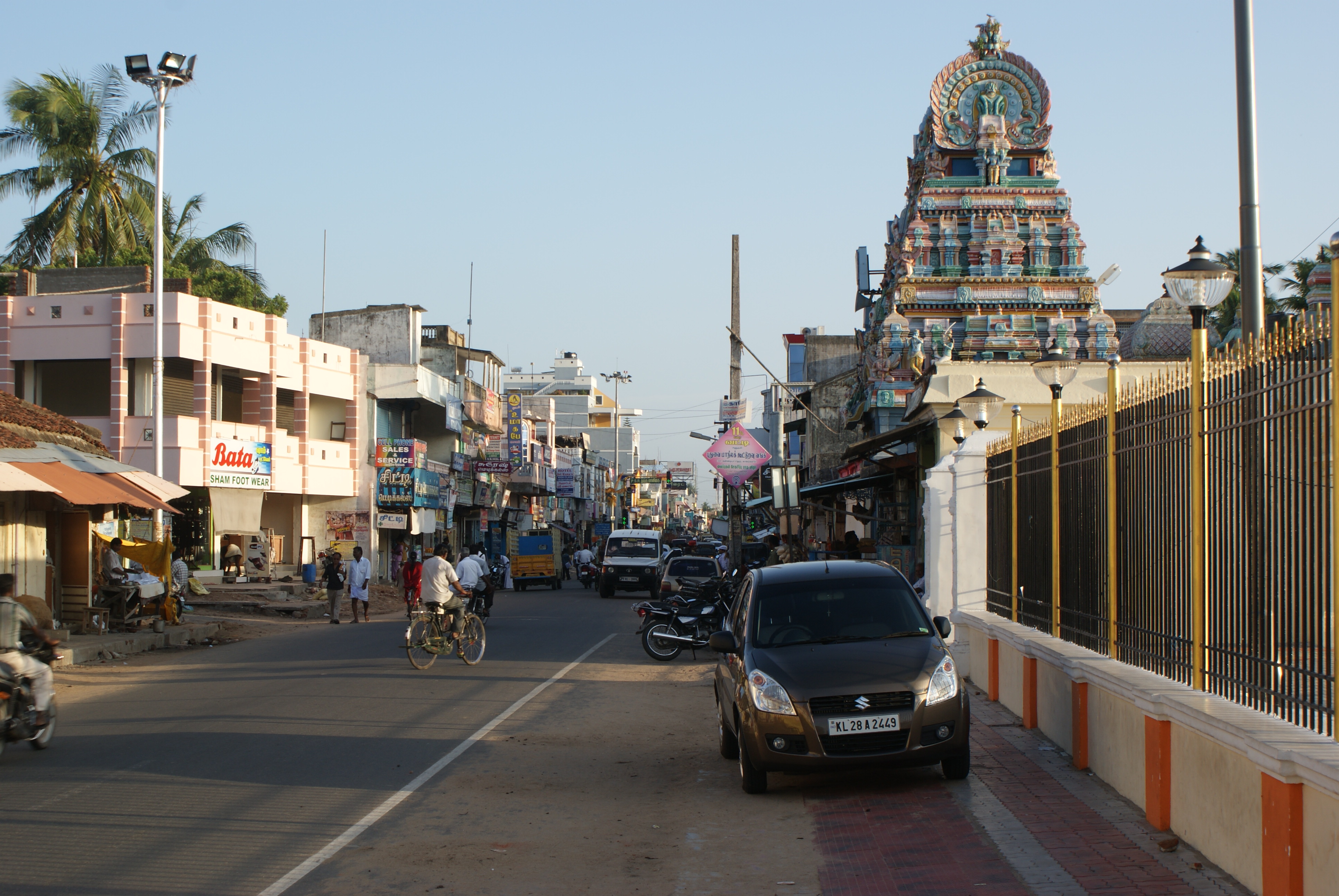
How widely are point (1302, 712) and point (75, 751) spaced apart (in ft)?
32.6

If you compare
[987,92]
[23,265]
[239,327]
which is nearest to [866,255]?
[987,92]

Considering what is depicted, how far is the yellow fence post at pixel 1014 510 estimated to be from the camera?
1220 cm

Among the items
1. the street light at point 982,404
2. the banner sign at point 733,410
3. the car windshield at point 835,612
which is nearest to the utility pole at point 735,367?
the banner sign at point 733,410

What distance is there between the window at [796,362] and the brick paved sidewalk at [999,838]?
62217 mm

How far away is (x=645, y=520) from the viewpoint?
142 meters

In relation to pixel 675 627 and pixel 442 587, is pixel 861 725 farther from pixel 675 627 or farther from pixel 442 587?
pixel 675 627

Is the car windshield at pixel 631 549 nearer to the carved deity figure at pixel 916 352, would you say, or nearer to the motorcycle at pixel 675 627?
the carved deity figure at pixel 916 352

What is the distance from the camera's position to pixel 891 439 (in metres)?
23.5

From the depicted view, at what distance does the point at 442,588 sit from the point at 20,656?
23.2 ft

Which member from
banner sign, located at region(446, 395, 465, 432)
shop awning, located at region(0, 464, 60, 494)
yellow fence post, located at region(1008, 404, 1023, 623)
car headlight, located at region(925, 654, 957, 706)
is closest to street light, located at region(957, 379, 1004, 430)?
yellow fence post, located at region(1008, 404, 1023, 623)

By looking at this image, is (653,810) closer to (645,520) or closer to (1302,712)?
(1302,712)

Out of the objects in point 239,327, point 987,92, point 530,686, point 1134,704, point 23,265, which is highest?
point 987,92

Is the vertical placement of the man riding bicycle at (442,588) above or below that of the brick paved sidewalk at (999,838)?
above

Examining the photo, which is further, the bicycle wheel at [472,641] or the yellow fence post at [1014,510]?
the bicycle wheel at [472,641]
